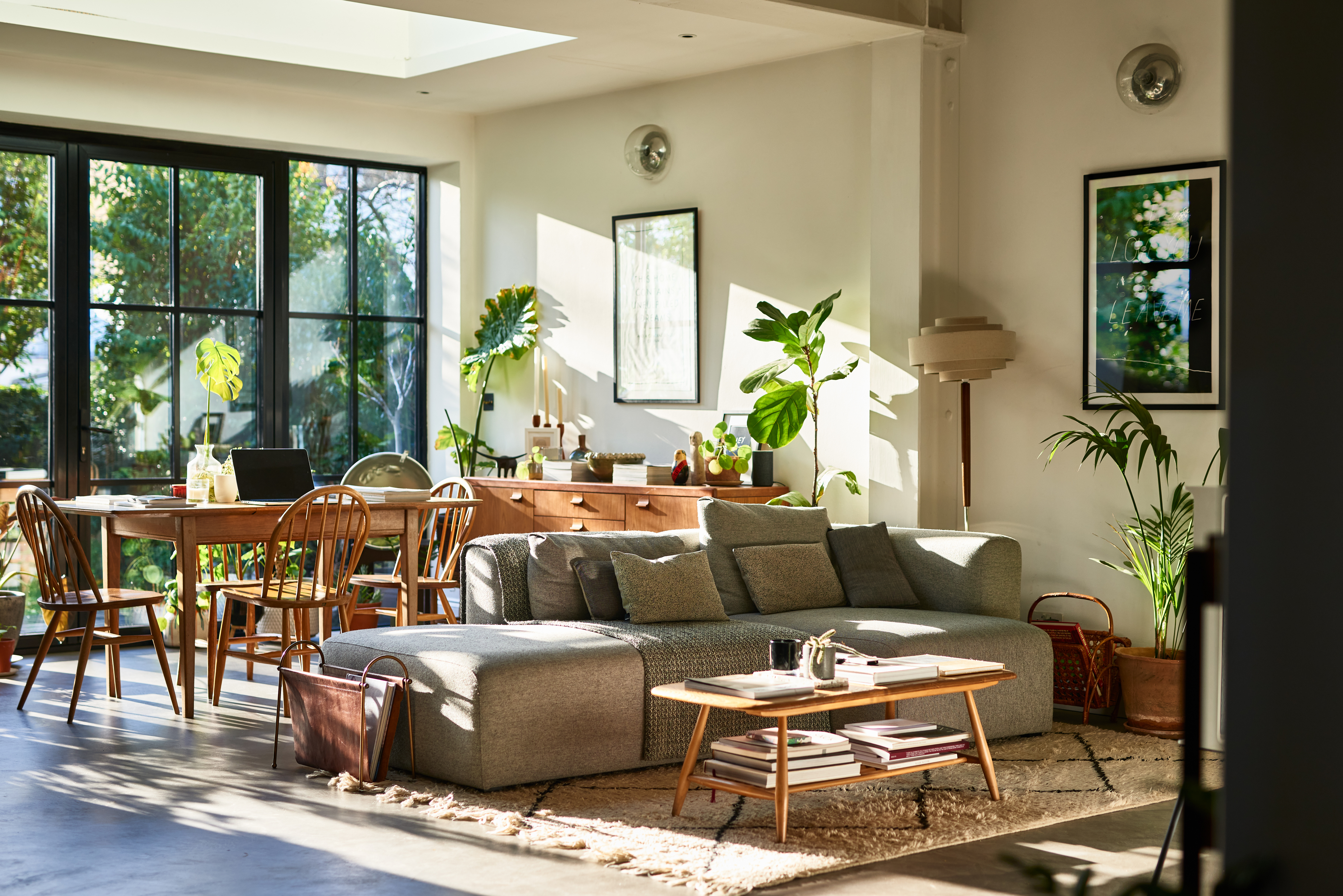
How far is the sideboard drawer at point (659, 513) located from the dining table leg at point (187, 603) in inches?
84.0

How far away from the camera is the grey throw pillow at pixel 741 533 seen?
5.57 metres

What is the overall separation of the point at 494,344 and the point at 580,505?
1.54 metres

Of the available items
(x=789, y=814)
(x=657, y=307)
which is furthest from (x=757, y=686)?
(x=657, y=307)

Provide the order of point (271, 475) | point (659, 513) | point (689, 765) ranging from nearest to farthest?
point (689, 765)
point (271, 475)
point (659, 513)

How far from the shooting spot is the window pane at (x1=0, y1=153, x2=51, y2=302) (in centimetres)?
746

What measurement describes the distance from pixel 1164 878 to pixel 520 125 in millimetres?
6262

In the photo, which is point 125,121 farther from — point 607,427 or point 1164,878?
point 1164,878

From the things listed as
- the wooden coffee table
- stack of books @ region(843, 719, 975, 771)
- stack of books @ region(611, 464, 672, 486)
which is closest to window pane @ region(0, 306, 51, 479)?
stack of books @ region(611, 464, 672, 486)

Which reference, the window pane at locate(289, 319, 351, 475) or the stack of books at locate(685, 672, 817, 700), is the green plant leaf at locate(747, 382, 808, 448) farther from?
the window pane at locate(289, 319, 351, 475)

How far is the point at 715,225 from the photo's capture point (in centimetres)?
755

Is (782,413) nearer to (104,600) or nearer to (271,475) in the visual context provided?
(271,475)

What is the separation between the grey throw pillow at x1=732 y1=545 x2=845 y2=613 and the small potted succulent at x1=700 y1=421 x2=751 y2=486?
129 cm

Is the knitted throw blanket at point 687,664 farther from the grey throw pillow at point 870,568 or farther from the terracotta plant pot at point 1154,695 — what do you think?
the terracotta plant pot at point 1154,695

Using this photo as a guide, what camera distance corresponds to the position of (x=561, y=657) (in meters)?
4.48
